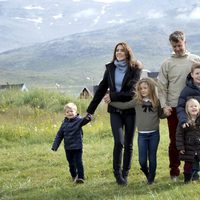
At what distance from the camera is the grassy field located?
21.3ft

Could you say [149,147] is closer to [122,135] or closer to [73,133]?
[122,135]

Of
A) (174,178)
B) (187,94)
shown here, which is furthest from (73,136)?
(187,94)

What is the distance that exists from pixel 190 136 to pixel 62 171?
2723 millimetres

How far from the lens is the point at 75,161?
25.0 ft

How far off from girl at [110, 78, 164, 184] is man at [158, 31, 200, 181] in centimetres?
12

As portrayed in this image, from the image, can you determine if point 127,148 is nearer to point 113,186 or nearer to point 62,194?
point 113,186

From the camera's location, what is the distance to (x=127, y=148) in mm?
7035

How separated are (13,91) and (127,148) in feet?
64.8

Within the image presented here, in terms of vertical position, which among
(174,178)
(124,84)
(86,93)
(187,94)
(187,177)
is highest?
(124,84)

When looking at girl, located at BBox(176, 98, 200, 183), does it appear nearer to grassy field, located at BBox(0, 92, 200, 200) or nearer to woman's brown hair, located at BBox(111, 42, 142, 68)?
grassy field, located at BBox(0, 92, 200, 200)

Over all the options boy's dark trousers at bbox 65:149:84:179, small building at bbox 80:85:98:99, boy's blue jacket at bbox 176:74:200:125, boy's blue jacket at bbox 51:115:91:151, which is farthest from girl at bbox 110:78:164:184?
small building at bbox 80:85:98:99

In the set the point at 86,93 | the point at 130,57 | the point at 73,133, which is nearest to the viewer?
the point at 130,57

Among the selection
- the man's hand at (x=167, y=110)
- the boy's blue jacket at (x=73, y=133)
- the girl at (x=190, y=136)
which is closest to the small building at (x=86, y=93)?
the boy's blue jacket at (x=73, y=133)

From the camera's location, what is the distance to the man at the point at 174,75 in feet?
22.1
